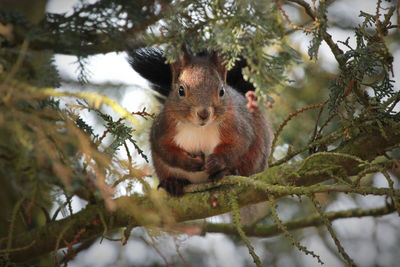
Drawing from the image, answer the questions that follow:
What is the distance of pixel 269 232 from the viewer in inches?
100

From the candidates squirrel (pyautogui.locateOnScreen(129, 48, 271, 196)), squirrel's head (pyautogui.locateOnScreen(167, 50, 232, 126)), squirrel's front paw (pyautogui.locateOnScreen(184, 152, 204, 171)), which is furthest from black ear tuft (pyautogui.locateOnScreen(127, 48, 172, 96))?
squirrel's front paw (pyautogui.locateOnScreen(184, 152, 204, 171))

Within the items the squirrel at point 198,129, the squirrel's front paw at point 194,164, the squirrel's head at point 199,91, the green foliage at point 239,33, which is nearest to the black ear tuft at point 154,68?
the squirrel at point 198,129

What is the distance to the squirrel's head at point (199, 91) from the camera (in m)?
2.00

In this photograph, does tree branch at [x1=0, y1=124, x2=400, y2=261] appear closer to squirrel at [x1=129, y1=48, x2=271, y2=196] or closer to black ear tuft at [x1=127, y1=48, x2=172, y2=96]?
squirrel at [x1=129, y1=48, x2=271, y2=196]

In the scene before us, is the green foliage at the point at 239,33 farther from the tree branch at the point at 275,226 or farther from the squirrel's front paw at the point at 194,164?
the tree branch at the point at 275,226

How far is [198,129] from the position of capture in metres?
2.18

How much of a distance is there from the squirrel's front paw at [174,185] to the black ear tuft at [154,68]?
0.56m

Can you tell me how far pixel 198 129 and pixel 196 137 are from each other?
0.05 metres

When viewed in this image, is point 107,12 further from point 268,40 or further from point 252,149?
point 252,149

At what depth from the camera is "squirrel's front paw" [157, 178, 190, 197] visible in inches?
84.4

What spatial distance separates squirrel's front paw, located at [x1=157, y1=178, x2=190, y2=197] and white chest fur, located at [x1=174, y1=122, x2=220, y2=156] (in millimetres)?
167

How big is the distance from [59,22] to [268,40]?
85cm

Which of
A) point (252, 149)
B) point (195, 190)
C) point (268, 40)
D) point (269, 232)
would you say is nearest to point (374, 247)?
point (269, 232)

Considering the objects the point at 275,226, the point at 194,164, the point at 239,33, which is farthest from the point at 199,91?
the point at 275,226
